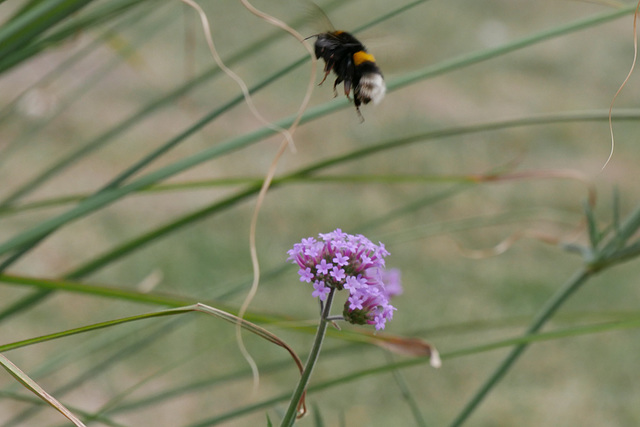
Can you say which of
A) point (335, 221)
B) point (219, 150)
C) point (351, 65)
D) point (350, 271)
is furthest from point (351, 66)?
point (335, 221)

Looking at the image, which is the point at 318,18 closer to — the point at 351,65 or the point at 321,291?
the point at 351,65

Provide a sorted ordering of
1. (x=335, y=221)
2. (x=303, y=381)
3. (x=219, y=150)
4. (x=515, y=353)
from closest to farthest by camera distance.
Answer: (x=303, y=381), (x=219, y=150), (x=515, y=353), (x=335, y=221)

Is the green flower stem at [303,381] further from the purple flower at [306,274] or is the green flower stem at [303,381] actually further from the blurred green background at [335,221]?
the blurred green background at [335,221]

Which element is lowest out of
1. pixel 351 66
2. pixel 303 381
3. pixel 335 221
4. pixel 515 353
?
pixel 303 381

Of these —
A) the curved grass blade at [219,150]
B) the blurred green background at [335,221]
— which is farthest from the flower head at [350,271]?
Result: the blurred green background at [335,221]

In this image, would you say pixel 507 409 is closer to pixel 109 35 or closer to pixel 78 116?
pixel 109 35

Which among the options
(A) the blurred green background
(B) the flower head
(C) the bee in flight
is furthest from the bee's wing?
(B) the flower head

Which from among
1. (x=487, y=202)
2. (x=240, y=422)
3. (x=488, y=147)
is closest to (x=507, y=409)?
(x=240, y=422)
